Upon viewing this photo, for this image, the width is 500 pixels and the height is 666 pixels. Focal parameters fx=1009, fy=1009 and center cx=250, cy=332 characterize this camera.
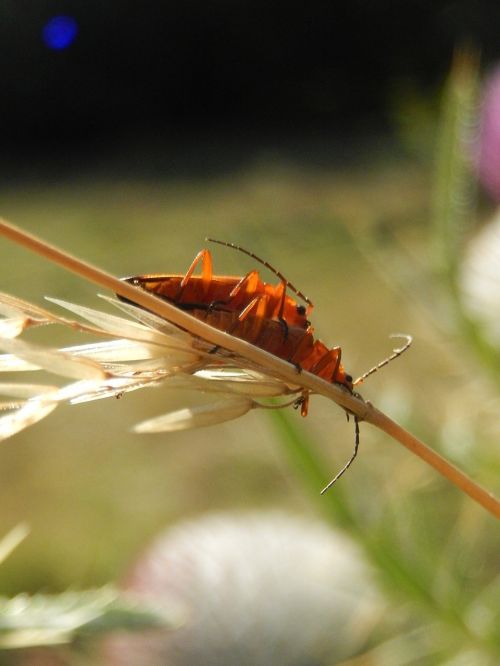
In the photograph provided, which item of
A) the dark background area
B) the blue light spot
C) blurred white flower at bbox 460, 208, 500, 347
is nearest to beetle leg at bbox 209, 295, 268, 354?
blurred white flower at bbox 460, 208, 500, 347

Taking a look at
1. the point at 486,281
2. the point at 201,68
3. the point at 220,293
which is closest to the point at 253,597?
the point at 486,281

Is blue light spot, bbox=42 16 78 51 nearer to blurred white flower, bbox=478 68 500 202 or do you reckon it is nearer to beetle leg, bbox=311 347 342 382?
blurred white flower, bbox=478 68 500 202

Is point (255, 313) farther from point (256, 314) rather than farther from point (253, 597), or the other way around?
point (253, 597)

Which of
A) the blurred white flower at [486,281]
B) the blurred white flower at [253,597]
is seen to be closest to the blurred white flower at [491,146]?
the blurred white flower at [486,281]

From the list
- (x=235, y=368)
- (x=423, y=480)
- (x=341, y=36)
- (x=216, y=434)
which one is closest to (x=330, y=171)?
(x=341, y=36)

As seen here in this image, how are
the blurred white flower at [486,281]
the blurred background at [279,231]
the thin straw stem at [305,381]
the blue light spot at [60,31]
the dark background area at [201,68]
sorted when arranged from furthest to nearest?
the dark background area at [201,68]
the blue light spot at [60,31]
the blurred white flower at [486,281]
the blurred background at [279,231]
the thin straw stem at [305,381]

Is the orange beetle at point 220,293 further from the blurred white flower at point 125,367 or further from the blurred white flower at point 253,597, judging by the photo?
the blurred white flower at point 253,597
